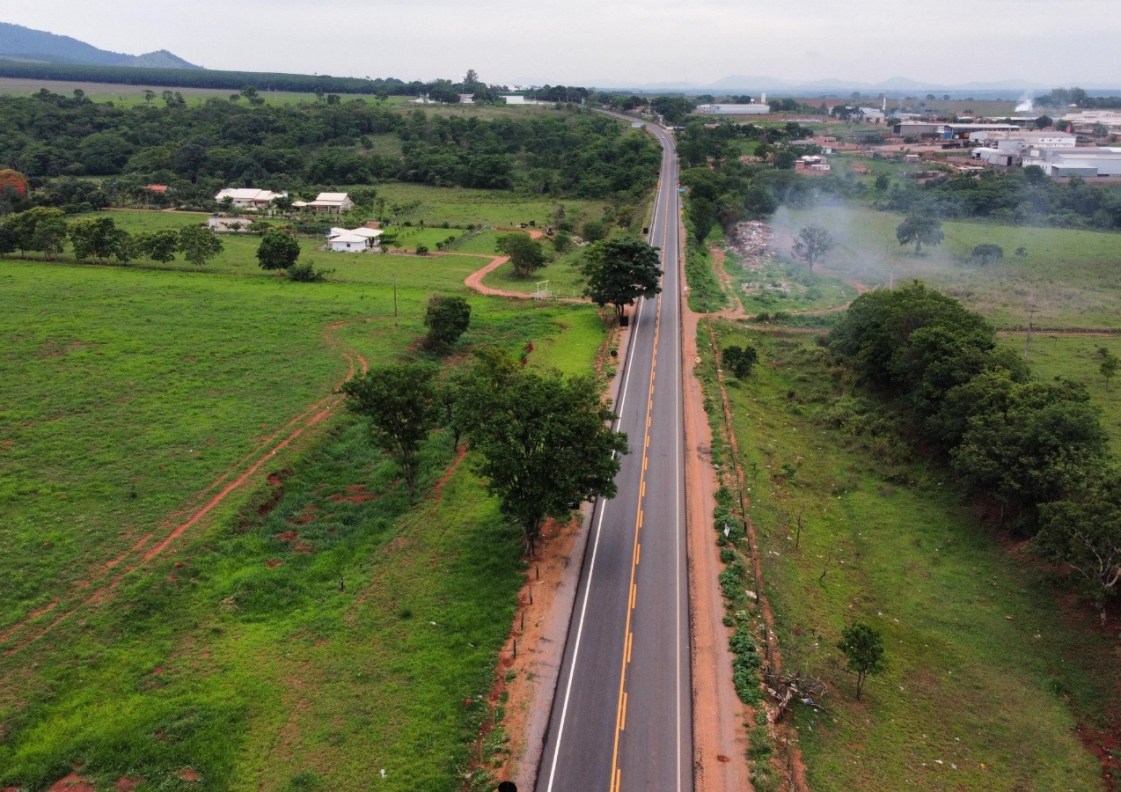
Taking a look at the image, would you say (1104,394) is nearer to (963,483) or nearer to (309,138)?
(963,483)

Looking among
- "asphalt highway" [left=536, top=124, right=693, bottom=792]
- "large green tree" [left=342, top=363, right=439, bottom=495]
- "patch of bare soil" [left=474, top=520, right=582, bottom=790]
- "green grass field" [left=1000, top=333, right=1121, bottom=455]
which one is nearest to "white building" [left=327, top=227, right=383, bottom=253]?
"asphalt highway" [left=536, top=124, right=693, bottom=792]

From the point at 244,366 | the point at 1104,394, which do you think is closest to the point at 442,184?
the point at 244,366

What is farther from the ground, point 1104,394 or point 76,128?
point 76,128

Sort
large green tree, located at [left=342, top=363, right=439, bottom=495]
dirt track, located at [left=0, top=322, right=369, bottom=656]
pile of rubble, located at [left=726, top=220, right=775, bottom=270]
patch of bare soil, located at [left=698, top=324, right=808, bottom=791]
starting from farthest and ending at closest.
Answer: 1. pile of rubble, located at [left=726, top=220, right=775, bottom=270]
2. large green tree, located at [left=342, top=363, right=439, bottom=495]
3. dirt track, located at [left=0, top=322, right=369, bottom=656]
4. patch of bare soil, located at [left=698, top=324, right=808, bottom=791]

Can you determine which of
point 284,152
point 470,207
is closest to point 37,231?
point 470,207

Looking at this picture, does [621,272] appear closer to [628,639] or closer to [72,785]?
[628,639]

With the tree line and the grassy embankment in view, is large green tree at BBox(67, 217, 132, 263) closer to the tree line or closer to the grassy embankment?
the grassy embankment

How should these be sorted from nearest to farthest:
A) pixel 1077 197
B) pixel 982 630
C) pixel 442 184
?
pixel 982 630
pixel 1077 197
pixel 442 184
